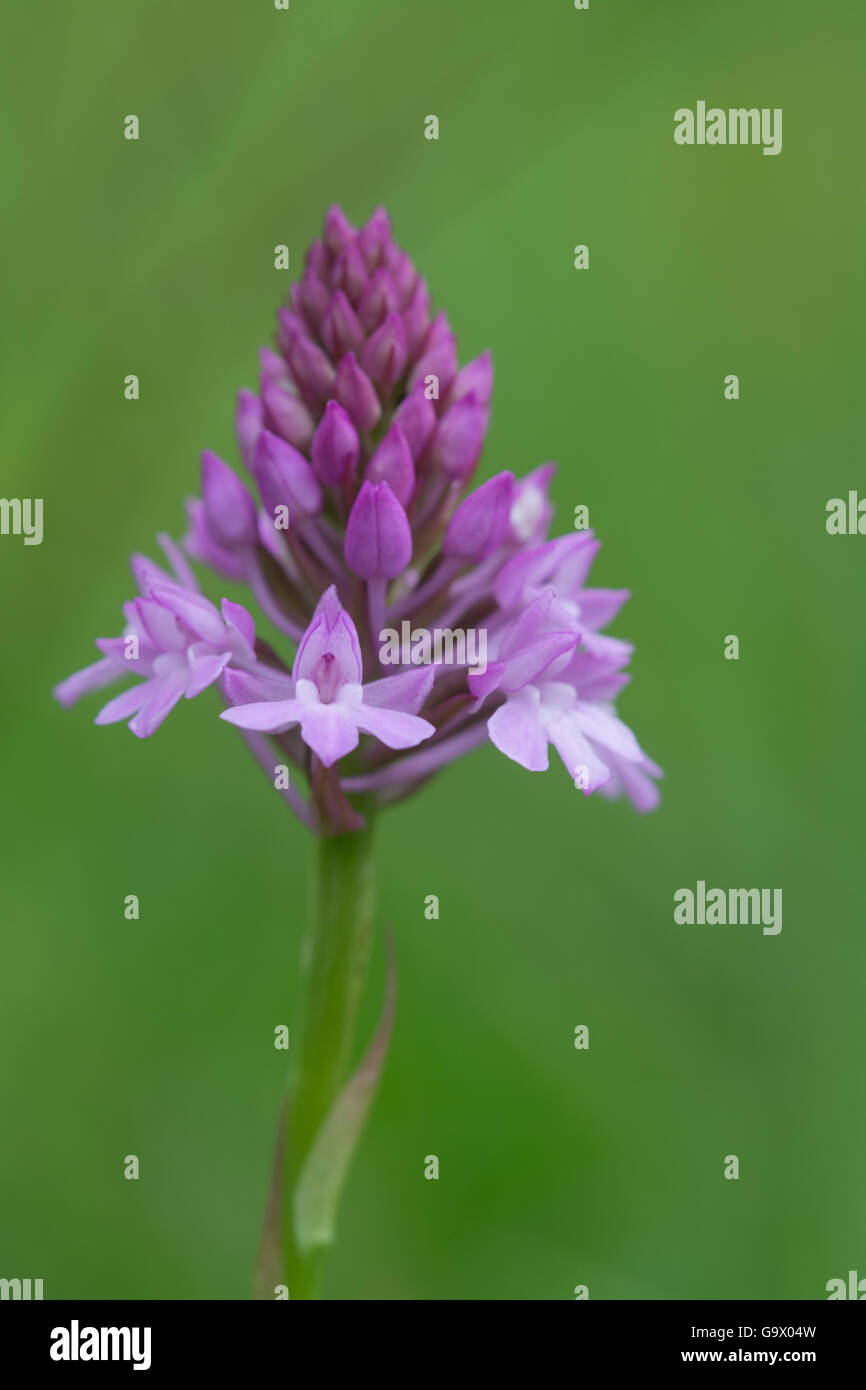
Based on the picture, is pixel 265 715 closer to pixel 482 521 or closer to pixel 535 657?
pixel 535 657

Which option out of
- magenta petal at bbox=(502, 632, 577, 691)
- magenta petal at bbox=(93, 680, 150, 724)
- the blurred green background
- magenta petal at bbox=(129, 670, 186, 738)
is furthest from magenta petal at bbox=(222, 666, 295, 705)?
the blurred green background

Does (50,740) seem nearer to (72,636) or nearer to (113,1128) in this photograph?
(72,636)

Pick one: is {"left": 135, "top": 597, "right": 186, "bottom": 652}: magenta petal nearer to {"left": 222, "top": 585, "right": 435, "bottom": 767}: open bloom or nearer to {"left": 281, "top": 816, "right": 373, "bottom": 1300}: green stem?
{"left": 222, "top": 585, "right": 435, "bottom": 767}: open bloom

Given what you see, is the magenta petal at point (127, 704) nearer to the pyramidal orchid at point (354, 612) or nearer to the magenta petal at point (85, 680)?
the pyramidal orchid at point (354, 612)

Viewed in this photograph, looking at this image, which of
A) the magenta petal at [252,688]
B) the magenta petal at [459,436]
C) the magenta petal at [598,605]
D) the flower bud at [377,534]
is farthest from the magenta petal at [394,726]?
the magenta petal at [598,605]
